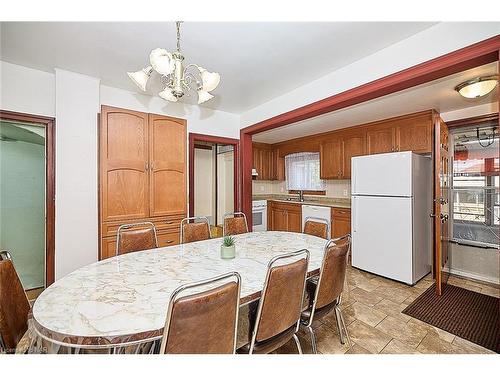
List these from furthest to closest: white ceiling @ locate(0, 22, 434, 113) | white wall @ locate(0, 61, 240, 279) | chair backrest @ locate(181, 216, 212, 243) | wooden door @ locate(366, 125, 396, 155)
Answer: wooden door @ locate(366, 125, 396, 155), chair backrest @ locate(181, 216, 212, 243), white wall @ locate(0, 61, 240, 279), white ceiling @ locate(0, 22, 434, 113)

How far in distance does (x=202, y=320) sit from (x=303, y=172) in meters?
4.69

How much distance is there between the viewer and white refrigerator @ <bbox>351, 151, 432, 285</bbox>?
9.22 feet

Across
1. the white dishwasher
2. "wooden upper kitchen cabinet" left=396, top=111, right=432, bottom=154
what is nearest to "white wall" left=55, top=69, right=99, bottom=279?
the white dishwasher

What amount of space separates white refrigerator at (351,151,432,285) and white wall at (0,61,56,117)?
12.4ft

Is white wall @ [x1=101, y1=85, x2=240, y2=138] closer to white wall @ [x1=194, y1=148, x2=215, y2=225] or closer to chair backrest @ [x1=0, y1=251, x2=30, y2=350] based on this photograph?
white wall @ [x1=194, y1=148, x2=215, y2=225]

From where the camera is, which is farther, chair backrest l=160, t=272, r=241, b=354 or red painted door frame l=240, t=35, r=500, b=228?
red painted door frame l=240, t=35, r=500, b=228

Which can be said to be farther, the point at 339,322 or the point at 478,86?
the point at 478,86

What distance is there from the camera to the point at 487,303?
239cm

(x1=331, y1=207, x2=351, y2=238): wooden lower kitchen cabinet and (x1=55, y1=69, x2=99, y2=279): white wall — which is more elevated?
(x1=55, y1=69, x2=99, y2=279): white wall

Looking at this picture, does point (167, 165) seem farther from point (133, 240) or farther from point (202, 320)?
point (202, 320)

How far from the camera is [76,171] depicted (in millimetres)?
2350

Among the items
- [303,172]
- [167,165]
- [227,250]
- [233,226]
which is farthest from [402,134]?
[167,165]
